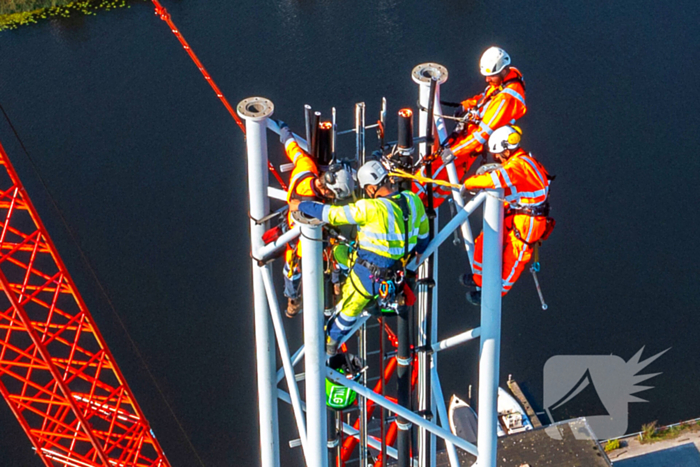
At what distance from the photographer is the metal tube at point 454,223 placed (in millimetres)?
9719

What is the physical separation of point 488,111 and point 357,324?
16.8 feet

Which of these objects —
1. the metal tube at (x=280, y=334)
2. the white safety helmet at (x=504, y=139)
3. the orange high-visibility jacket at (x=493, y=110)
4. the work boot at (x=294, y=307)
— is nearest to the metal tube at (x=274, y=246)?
the metal tube at (x=280, y=334)

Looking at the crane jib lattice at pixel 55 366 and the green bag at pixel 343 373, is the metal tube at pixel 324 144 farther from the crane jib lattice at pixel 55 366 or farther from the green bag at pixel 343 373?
the crane jib lattice at pixel 55 366

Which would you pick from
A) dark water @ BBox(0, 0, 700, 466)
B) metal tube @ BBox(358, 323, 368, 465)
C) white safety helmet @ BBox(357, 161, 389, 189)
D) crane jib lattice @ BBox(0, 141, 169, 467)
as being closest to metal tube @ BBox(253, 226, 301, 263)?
white safety helmet @ BBox(357, 161, 389, 189)

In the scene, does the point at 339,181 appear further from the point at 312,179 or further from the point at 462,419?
the point at 462,419

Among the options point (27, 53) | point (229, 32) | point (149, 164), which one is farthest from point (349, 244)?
point (27, 53)

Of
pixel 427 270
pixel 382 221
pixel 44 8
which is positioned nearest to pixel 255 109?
pixel 382 221

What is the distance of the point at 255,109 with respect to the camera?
9977 millimetres

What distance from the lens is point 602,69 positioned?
41250 millimetres

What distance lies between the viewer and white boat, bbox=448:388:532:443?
87.6 feet

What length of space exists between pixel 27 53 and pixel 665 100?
104 feet

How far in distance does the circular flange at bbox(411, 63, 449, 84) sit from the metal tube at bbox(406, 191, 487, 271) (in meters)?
1.95

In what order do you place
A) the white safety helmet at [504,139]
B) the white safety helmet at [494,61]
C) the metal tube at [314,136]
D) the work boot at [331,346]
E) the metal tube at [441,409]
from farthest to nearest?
the white safety helmet at [494,61], the white safety helmet at [504,139], the metal tube at [441,409], the work boot at [331,346], the metal tube at [314,136]

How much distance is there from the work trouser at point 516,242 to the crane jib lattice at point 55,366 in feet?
33.8
